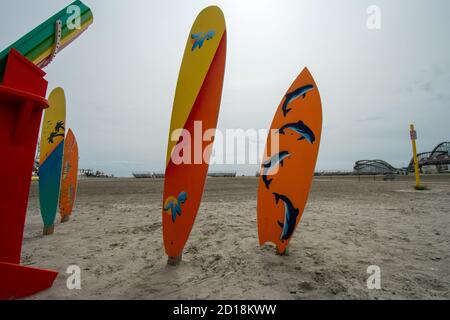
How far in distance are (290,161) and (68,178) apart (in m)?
5.70

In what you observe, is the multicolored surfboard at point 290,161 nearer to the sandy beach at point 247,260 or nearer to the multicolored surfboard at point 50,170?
the sandy beach at point 247,260

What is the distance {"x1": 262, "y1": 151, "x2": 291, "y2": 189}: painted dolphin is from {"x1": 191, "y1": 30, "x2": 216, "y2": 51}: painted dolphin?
78.8 inches

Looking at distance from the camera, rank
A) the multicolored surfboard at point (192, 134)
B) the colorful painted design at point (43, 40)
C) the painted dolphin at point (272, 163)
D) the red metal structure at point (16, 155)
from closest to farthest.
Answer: the red metal structure at point (16, 155) → the colorful painted design at point (43, 40) → the multicolored surfboard at point (192, 134) → the painted dolphin at point (272, 163)

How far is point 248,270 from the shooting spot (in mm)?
2625

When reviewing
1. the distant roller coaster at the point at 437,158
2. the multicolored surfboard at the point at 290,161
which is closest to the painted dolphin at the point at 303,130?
the multicolored surfboard at the point at 290,161

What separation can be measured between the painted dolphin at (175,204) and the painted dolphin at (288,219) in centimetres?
155

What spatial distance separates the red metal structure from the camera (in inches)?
70.8

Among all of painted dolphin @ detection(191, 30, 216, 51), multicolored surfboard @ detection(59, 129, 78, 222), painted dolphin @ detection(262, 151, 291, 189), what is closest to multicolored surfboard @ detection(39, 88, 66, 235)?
multicolored surfboard @ detection(59, 129, 78, 222)

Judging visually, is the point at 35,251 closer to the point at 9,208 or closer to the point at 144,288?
the point at 9,208

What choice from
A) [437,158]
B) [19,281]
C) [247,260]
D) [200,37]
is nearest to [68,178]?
[19,281]

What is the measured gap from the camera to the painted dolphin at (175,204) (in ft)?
8.77
